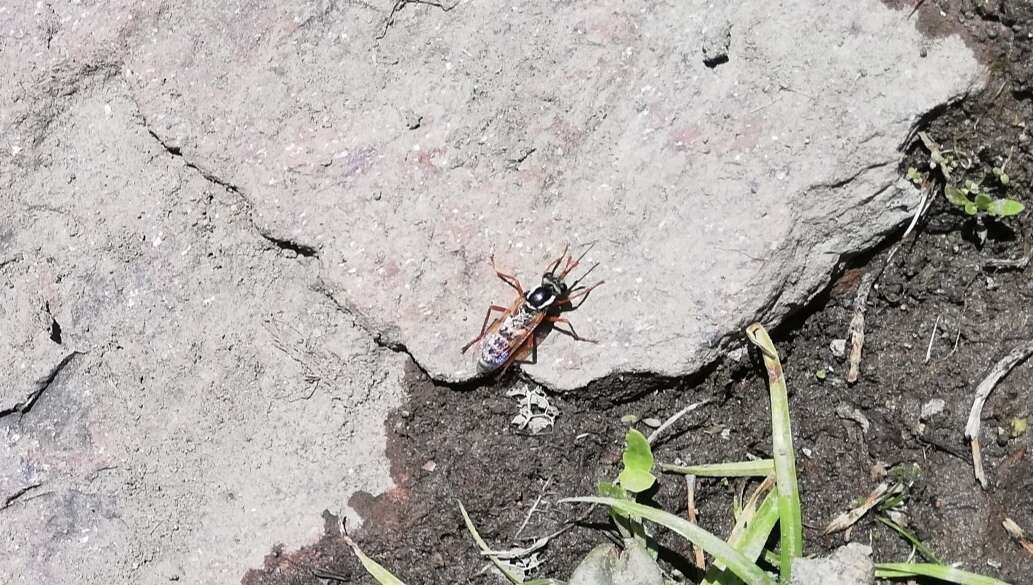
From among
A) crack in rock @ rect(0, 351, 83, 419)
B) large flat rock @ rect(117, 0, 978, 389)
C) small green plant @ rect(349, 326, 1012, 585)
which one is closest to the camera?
large flat rock @ rect(117, 0, 978, 389)

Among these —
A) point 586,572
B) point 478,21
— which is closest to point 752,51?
point 478,21

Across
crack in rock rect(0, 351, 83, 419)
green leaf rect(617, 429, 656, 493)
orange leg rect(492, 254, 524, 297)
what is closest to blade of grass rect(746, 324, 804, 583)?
green leaf rect(617, 429, 656, 493)

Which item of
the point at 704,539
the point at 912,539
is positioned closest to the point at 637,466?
the point at 704,539

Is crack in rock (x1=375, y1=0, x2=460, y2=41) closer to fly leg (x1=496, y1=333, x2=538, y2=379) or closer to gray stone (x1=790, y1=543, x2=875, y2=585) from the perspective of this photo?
fly leg (x1=496, y1=333, x2=538, y2=379)

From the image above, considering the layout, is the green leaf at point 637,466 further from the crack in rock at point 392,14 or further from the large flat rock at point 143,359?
the crack in rock at point 392,14

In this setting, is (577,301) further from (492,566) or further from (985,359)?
(985,359)

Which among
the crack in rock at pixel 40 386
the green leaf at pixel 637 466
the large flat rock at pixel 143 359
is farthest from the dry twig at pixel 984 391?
the crack in rock at pixel 40 386
